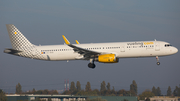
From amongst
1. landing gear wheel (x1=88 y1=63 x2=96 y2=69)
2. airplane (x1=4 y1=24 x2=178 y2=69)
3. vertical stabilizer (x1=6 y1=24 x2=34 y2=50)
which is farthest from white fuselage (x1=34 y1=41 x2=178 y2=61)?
vertical stabilizer (x1=6 y1=24 x2=34 y2=50)

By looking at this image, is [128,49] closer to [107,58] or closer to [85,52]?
[107,58]

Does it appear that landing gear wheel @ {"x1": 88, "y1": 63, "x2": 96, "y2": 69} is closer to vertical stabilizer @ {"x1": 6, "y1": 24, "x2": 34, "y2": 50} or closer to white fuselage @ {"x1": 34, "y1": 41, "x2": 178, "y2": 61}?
white fuselage @ {"x1": 34, "y1": 41, "x2": 178, "y2": 61}

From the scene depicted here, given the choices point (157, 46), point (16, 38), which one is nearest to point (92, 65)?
point (157, 46)

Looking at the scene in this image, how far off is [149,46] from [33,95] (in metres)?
37.2

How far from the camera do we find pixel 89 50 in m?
47.8

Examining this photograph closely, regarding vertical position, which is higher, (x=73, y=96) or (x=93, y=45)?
(x=93, y=45)

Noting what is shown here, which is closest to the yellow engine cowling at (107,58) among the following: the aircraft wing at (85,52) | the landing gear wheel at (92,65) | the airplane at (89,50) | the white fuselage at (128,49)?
the airplane at (89,50)

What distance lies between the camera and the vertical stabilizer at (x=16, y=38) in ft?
177

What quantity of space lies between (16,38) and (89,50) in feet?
57.0

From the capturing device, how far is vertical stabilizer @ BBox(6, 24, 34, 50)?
5400cm

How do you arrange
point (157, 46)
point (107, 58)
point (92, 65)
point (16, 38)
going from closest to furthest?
point (157, 46) → point (107, 58) → point (92, 65) → point (16, 38)

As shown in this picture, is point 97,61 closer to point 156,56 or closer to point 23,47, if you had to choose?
point 156,56

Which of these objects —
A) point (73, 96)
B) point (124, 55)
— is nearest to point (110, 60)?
point (124, 55)

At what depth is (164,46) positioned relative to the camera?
4747 cm
